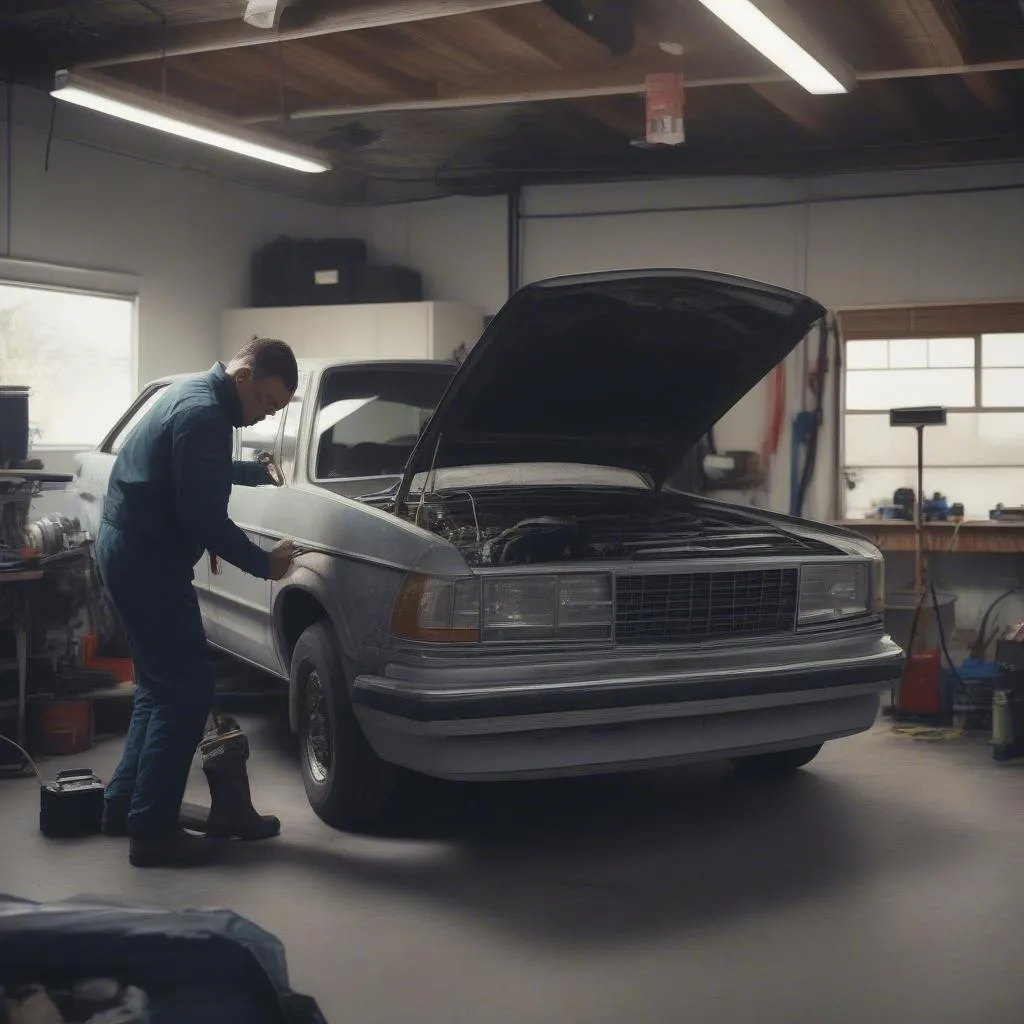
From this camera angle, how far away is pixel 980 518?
8.17m

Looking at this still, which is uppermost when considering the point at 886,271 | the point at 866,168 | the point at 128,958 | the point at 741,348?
the point at 866,168


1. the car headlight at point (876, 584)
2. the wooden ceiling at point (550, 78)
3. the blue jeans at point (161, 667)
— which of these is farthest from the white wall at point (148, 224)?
the car headlight at point (876, 584)

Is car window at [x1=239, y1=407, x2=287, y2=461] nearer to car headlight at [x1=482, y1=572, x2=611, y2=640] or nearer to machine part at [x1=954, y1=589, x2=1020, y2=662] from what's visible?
car headlight at [x1=482, y1=572, x2=611, y2=640]

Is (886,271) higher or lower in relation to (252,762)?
higher

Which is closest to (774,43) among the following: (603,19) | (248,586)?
(603,19)

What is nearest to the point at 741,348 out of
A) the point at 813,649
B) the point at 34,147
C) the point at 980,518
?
the point at 813,649

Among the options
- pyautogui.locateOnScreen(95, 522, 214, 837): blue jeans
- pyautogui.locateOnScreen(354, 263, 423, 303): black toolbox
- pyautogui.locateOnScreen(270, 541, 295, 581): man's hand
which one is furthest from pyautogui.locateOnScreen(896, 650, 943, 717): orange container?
pyautogui.locateOnScreen(354, 263, 423, 303): black toolbox

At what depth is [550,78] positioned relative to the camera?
283 inches

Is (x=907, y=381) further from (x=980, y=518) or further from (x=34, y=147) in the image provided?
(x=34, y=147)

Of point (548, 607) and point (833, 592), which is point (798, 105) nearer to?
point (833, 592)

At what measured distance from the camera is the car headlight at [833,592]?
4.35m

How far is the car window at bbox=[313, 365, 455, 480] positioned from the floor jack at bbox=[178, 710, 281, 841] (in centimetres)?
111

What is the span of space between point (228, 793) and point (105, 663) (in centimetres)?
278

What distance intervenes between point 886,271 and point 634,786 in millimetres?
5006
